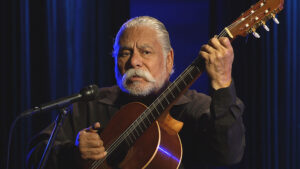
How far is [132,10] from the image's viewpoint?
3889 millimetres

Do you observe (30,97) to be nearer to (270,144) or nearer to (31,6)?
(31,6)

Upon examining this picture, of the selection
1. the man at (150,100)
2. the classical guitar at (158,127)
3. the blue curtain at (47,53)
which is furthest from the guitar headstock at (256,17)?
the blue curtain at (47,53)

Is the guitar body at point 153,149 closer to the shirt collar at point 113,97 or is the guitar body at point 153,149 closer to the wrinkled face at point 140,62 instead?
the wrinkled face at point 140,62

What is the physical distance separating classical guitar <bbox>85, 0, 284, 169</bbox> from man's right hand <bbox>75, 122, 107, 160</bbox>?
6 cm

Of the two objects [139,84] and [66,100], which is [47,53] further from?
[66,100]

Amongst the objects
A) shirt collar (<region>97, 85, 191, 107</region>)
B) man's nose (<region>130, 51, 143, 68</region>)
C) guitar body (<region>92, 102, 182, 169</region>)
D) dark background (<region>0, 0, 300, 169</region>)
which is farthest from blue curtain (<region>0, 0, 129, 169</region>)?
guitar body (<region>92, 102, 182, 169</region>)

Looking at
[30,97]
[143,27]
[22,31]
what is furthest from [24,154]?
[143,27]

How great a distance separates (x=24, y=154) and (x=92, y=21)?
1.48 m

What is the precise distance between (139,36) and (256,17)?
87 cm

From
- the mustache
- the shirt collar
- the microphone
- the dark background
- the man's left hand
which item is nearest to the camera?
the microphone

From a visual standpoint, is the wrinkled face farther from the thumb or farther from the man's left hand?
the man's left hand

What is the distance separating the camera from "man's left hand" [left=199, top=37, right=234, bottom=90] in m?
1.70

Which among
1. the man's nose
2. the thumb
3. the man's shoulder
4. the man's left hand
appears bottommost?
the thumb

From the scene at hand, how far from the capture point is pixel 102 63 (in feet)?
11.5
